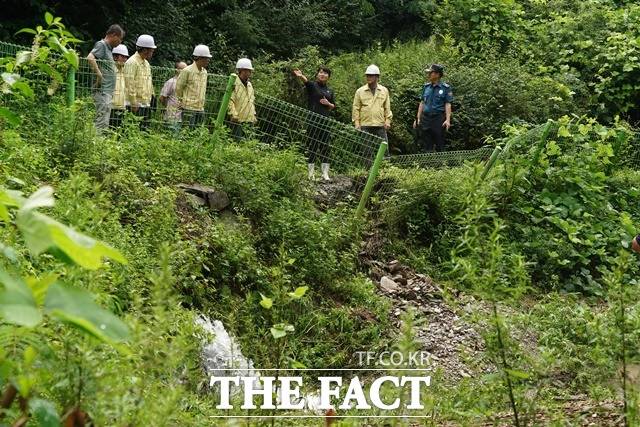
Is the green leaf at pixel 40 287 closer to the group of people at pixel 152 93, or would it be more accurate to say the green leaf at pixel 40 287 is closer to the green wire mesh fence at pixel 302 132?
the group of people at pixel 152 93

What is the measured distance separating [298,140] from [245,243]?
8.84 feet

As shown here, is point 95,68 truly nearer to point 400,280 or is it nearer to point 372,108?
point 400,280

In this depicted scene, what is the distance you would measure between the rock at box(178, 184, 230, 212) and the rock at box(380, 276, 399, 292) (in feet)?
6.07

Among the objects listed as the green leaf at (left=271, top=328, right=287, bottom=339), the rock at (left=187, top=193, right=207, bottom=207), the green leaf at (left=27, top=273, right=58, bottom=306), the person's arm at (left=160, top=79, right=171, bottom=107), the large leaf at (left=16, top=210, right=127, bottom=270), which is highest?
the person's arm at (left=160, top=79, right=171, bottom=107)

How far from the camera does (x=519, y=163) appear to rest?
11.3m

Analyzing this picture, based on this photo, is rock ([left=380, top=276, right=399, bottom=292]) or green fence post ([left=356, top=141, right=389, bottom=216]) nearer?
rock ([left=380, top=276, right=399, bottom=292])

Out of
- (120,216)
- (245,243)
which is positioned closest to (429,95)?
(245,243)

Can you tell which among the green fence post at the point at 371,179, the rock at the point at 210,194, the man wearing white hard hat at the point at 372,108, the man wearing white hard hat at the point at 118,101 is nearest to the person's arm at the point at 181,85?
the man wearing white hard hat at the point at 118,101

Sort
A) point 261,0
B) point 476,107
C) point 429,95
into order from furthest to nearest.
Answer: point 261,0 → point 476,107 → point 429,95

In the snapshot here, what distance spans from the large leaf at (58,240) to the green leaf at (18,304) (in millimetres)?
78

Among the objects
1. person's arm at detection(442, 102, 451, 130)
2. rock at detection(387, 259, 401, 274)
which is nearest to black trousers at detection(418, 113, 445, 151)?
person's arm at detection(442, 102, 451, 130)

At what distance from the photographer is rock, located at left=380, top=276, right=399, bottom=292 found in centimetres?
947

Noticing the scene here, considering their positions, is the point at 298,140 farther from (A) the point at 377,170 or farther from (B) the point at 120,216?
(B) the point at 120,216

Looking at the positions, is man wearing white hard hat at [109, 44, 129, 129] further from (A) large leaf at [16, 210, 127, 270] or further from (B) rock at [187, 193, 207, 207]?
(A) large leaf at [16, 210, 127, 270]
